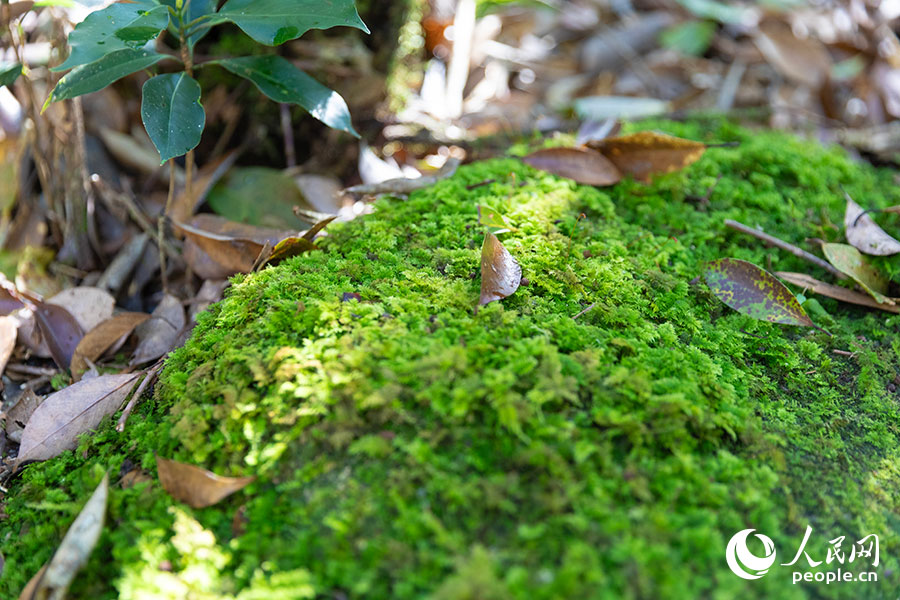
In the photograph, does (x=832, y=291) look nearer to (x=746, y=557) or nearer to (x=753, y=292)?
(x=753, y=292)

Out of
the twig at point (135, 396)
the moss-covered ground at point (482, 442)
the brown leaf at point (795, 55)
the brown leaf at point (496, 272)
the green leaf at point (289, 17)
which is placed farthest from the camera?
the brown leaf at point (795, 55)

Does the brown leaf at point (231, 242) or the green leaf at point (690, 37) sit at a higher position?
the brown leaf at point (231, 242)

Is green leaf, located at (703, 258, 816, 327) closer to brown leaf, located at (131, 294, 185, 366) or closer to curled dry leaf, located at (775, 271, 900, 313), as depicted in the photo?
curled dry leaf, located at (775, 271, 900, 313)

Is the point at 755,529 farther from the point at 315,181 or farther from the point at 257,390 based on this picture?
the point at 315,181

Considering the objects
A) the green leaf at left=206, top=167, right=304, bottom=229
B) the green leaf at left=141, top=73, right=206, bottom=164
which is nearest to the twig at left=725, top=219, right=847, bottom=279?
the green leaf at left=206, top=167, right=304, bottom=229

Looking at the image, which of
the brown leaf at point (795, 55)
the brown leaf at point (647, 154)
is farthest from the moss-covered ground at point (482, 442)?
the brown leaf at point (795, 55)

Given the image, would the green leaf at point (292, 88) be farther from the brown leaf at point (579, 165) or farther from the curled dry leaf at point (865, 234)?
the curled dry leaf at point (865, 234)
